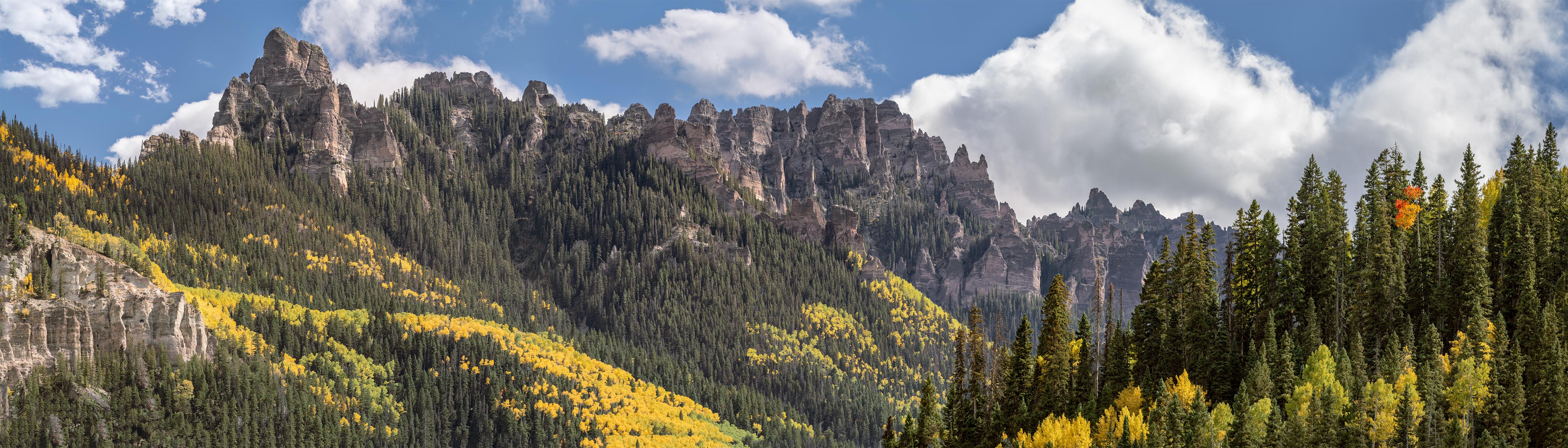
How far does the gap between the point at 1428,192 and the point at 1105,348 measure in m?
33.4

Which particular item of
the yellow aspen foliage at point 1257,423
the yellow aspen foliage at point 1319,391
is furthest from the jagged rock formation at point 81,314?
the yellow aspen foliage at point 1319,391

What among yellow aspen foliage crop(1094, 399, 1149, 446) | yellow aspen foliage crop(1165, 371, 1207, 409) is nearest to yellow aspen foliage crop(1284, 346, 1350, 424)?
yellow aspen foliage crop(1165, 371, 1207, 409)

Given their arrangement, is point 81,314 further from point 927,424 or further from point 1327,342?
point 1327,342

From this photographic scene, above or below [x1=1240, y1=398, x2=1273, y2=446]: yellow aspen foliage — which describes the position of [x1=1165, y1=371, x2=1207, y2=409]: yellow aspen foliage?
above

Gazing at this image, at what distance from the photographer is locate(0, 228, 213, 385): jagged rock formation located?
572 ft

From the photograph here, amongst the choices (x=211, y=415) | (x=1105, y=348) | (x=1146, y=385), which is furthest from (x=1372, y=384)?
(x=211, y=415)

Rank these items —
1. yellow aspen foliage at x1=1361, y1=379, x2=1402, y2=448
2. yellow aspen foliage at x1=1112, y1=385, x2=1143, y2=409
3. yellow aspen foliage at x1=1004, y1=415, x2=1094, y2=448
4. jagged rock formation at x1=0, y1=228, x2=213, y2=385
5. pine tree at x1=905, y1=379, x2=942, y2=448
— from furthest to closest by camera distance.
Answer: jagged rock formation at x1=0, y1=228, x2=213, y2=385 → pine tree at x1=905, y1=379, x2=942, y2=448 → yellow aspen foliage at x1=1112, y1=385, x2=1143, y2=409 → yellow aspen foliage at x1=1004, y1=415, x2=1094, y2=448 → yellow aspen foliage at x1=1361, y1=379, x2=1402, y2=448

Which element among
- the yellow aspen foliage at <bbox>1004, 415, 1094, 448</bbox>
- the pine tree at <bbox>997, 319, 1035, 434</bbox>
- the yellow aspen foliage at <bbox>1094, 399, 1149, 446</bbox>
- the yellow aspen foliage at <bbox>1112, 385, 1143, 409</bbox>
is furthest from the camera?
the pine tree at <bbox>997, 319, 1035, 434</bbox>

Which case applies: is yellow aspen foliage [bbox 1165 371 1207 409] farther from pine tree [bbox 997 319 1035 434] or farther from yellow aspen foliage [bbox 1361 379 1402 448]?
pine tree [bbox 997 319 1035 434]

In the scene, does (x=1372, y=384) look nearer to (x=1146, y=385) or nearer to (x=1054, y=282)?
(x=1146, y=385)

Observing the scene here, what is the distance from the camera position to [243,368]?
7451 inches

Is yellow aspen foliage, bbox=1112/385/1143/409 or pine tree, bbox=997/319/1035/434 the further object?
pine tree, bbox=997/319/1035/434

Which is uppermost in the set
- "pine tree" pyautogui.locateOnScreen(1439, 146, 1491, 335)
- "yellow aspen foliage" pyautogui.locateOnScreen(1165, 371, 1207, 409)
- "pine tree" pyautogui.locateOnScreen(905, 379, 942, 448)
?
"pine tree" pyautogui.locateOnScreen(1439, 146, 1491, 335)

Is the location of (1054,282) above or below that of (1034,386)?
above
